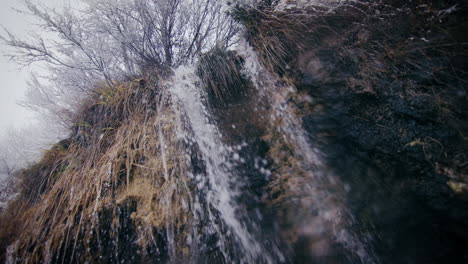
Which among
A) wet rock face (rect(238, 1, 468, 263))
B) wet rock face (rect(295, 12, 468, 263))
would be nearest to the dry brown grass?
wet rock face (rect(238, 1, 468, 263))

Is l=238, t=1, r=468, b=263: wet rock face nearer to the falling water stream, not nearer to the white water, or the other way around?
the falling water stream

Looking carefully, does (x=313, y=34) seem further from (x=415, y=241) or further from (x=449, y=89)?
(x=415, y=241)

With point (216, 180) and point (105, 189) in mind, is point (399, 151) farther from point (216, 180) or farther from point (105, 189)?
point (105, 189)

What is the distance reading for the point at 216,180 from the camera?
1802mm

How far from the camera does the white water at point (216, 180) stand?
1586 mm

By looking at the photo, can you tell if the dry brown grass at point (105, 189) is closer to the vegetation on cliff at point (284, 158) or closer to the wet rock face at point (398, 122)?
the vegetation on cliff at point (284, 158)

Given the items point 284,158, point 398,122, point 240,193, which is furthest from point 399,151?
point 240,193

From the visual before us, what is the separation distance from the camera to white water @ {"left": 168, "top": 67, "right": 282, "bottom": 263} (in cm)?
159

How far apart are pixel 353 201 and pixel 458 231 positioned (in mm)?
553

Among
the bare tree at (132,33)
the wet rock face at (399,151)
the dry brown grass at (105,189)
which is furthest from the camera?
the bare tree at (132,33)

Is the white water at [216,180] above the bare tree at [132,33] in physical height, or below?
below

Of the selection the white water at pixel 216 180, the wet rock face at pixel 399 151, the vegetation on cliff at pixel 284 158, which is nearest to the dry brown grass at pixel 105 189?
the vegetation on cliff at pixel 284 158

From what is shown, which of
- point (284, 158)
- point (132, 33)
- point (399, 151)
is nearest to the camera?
point (399, 151)

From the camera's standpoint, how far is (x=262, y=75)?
203 cm
